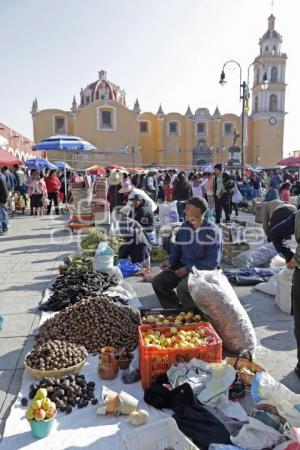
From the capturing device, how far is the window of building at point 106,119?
49066mm

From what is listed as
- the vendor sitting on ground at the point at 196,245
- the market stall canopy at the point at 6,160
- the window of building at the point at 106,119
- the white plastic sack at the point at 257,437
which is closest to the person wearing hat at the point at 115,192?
the market stall canopy at the point at 6,160

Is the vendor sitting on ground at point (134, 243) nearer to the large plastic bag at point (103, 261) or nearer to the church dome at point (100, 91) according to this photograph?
the large plastic bag at point (103, 261)

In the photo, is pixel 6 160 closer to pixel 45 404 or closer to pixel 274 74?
pixel 45 404

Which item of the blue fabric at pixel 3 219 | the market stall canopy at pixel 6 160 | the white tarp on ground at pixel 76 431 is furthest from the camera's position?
the market stall canopy at pixel 6 160

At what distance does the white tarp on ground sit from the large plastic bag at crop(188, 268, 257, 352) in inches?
41.0

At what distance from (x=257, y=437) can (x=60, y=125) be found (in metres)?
50.5

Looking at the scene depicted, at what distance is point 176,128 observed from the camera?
173 ft

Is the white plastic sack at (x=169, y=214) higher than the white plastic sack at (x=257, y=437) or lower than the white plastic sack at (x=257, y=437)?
higher

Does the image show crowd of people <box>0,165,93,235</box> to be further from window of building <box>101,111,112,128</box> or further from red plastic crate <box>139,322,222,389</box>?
window of building <box>101,111,112,128</box>

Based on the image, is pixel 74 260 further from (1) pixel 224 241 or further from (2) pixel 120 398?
(2) pixel 120 398

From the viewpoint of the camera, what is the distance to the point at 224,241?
7434 mm

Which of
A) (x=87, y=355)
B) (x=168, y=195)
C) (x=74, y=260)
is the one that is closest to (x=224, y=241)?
(x=74, y=260)

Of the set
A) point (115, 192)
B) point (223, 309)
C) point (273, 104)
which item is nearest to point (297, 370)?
point (223, 309)

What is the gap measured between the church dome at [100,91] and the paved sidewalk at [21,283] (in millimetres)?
48118
